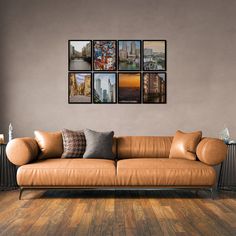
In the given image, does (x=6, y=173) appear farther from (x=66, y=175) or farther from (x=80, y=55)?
(x=80, y=55)

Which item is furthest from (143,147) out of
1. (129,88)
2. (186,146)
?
(129,88)

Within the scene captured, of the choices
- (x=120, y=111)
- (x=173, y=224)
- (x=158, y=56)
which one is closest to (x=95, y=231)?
(x=173, y=224)

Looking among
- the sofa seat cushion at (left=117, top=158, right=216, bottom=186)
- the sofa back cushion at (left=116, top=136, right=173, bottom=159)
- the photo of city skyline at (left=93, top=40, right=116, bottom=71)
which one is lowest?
the sofa seat cushion at (left=117, top=158, right=216, bottom=186)

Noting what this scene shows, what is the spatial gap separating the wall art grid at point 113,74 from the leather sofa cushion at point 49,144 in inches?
35.3

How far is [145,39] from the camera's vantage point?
6.43 meters

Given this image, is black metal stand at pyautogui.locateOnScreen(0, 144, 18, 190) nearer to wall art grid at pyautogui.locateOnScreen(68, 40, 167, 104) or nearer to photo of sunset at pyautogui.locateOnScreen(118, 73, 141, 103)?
wall art grid at pyautogui.locateOnScreen(68, 40, 167, 104)

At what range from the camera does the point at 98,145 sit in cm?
558

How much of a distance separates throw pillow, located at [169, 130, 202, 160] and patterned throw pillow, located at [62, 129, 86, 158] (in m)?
1.16

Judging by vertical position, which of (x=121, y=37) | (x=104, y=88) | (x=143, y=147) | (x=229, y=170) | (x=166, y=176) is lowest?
(x=229, y=170)

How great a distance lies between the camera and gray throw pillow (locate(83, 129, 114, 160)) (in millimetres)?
5542

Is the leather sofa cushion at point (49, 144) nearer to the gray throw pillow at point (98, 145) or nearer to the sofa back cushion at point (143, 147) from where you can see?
the gray throw pillow at point (98, 145)

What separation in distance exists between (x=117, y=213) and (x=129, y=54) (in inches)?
113

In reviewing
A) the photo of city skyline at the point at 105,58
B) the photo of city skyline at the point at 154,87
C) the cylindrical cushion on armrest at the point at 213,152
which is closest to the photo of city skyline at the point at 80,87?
the photo of city skyline at the point at 105,58

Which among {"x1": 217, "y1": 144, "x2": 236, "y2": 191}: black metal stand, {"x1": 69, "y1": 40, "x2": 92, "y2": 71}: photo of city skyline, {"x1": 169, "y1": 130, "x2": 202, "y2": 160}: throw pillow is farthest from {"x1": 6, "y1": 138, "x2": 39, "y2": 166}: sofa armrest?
{"x1": 217, "y1": 144, "x2": 236, "y2": 191}: black metal stand
